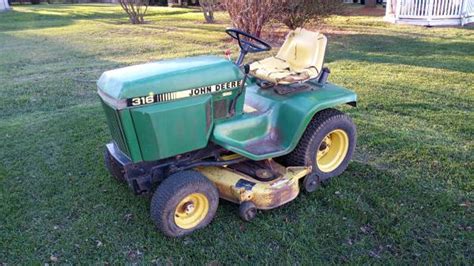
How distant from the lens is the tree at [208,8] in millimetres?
14698

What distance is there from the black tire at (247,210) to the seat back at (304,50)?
1.31 m

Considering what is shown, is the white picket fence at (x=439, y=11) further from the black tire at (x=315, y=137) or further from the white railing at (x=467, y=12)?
the black tire at (x=315, y=137)

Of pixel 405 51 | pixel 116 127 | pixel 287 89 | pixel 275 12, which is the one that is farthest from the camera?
pixel 275 12

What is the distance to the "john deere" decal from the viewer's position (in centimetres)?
255

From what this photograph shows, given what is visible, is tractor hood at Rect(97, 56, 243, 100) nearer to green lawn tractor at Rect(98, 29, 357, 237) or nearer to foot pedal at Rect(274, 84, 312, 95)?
green lawn tractor at Rect(98, 29, 357, 237)

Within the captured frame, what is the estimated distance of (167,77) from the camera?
2.67 m

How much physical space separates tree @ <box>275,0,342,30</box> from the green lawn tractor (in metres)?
7.59

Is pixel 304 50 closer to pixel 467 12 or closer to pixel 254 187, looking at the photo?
A: pixel 254 187

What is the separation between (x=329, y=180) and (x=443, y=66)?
530 centimetres

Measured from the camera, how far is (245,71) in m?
2.99

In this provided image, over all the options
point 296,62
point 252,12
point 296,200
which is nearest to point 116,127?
point 296,200

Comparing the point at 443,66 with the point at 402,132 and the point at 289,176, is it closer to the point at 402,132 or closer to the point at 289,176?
the point at 402,132

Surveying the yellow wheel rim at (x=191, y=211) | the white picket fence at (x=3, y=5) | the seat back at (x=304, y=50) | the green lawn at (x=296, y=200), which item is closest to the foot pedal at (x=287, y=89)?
the seat back at (x=304, y=50)

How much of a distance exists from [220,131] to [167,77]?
569mm
